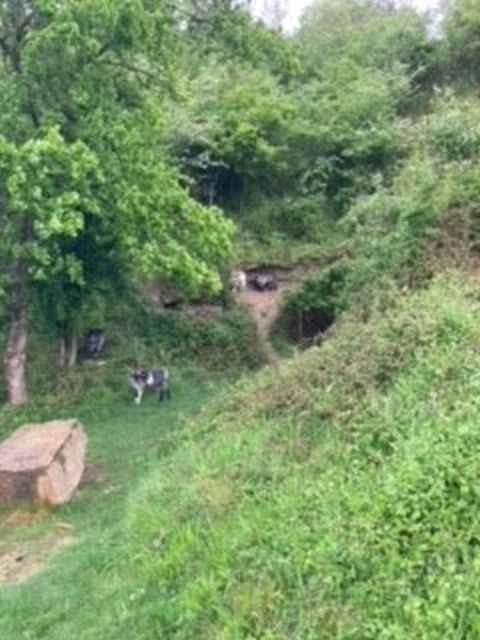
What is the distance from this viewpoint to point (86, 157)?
38.5ft

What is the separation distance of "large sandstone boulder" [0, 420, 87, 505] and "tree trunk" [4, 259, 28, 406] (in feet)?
10.4

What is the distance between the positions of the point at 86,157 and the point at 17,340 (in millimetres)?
3484

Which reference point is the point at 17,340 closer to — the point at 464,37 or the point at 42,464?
the point at 42,464

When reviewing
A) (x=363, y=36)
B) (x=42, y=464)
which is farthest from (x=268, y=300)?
(x=363, y=36)

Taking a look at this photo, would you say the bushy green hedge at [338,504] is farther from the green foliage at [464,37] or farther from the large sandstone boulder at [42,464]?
the green foliage at [464,37]

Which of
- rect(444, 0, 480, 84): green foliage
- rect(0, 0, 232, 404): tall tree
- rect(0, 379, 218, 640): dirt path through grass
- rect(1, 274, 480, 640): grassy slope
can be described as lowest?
rect(0, 379, 218, 640): dirt path through grass

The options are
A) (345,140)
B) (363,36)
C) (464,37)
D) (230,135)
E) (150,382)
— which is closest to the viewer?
(150,382)

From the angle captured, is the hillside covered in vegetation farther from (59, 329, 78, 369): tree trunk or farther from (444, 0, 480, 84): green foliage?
(59, 329, 78, 369): tree trunk

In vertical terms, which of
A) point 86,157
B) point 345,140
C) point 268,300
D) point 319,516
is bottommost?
point 319,516

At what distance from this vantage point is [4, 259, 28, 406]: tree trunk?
13.6 metres

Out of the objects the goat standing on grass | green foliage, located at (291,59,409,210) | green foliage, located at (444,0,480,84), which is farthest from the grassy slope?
green foliage, located at (444,0,480,84)

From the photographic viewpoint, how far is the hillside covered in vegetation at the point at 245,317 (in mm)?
5078

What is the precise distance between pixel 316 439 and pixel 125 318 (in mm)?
10035

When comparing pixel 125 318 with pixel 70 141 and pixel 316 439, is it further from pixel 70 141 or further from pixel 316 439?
pixel 316 439
